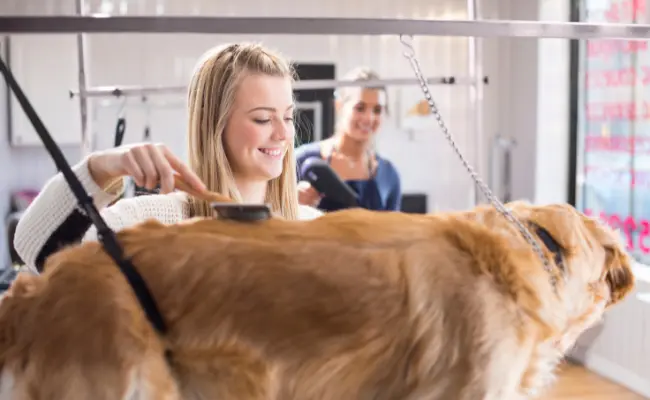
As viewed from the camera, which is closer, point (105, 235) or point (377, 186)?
point (105, 235)

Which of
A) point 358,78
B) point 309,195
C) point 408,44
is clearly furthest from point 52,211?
point 358,78

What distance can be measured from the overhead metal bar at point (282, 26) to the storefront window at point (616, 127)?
9.45 feet

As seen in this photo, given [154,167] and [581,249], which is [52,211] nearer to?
[154,167]

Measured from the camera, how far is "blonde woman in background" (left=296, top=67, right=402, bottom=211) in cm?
220

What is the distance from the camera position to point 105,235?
52 centimetres

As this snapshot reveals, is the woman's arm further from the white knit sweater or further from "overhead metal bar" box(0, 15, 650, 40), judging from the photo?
"overhead metal bar" box(0, 15, 650, 40)

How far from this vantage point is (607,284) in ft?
2.05

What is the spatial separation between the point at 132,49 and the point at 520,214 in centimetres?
392

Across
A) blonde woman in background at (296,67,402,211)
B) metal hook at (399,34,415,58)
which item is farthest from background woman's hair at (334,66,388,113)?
metal hook at (399,34,415,58)

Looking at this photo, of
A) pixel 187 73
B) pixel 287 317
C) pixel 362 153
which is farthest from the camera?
pixel 187 73

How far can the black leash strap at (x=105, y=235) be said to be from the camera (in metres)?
0.49

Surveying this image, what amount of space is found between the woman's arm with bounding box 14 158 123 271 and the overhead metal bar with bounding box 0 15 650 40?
15cm

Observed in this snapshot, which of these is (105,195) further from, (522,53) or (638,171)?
(522,53)

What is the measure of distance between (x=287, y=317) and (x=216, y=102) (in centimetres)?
52
